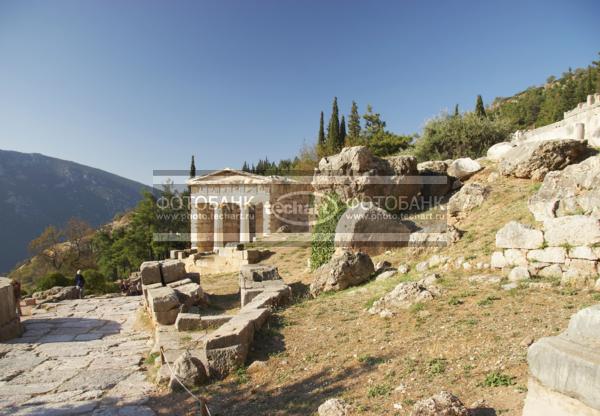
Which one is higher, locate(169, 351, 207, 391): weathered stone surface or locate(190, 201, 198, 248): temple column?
locate(190, 201, 198, 248): temple column

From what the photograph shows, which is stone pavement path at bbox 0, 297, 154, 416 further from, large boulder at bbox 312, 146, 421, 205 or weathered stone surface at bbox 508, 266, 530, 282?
large boulder at bbox 312, 146, 421, 205

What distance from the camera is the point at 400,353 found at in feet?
14.2

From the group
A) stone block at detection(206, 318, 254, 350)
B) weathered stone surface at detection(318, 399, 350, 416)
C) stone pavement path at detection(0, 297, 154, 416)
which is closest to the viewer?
weathered stone surface at detection(318, 399, 350, 416)

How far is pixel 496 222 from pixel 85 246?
47335 millimetres

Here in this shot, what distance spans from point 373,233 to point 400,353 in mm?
6331

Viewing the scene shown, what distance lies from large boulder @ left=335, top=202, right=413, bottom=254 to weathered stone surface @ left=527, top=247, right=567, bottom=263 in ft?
14.0

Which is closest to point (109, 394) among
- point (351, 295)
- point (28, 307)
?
point (351, 295)

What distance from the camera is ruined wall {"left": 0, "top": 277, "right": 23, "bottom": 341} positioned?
26.5 ft

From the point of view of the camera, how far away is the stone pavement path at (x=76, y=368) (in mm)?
4738

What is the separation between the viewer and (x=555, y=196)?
771 centimetres

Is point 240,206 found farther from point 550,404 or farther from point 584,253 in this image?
point 550,404

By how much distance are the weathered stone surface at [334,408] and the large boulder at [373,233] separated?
7253 millimetres

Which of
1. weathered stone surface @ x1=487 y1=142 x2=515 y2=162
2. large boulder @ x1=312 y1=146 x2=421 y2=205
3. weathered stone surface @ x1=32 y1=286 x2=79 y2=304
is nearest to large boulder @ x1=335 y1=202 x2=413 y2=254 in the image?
large boulder @ x1=312 y1=146 x2=421 y2=205

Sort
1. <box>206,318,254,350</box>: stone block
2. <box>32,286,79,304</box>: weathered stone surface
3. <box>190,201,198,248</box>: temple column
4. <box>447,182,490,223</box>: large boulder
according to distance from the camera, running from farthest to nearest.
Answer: <box>190,201,198,248</box>: temple column < <box>32,286,79,304</box>: weathered stone surface < <box>447,182,490,223</box>: large boulder < <box>206,318,254,350</box>: stone block
